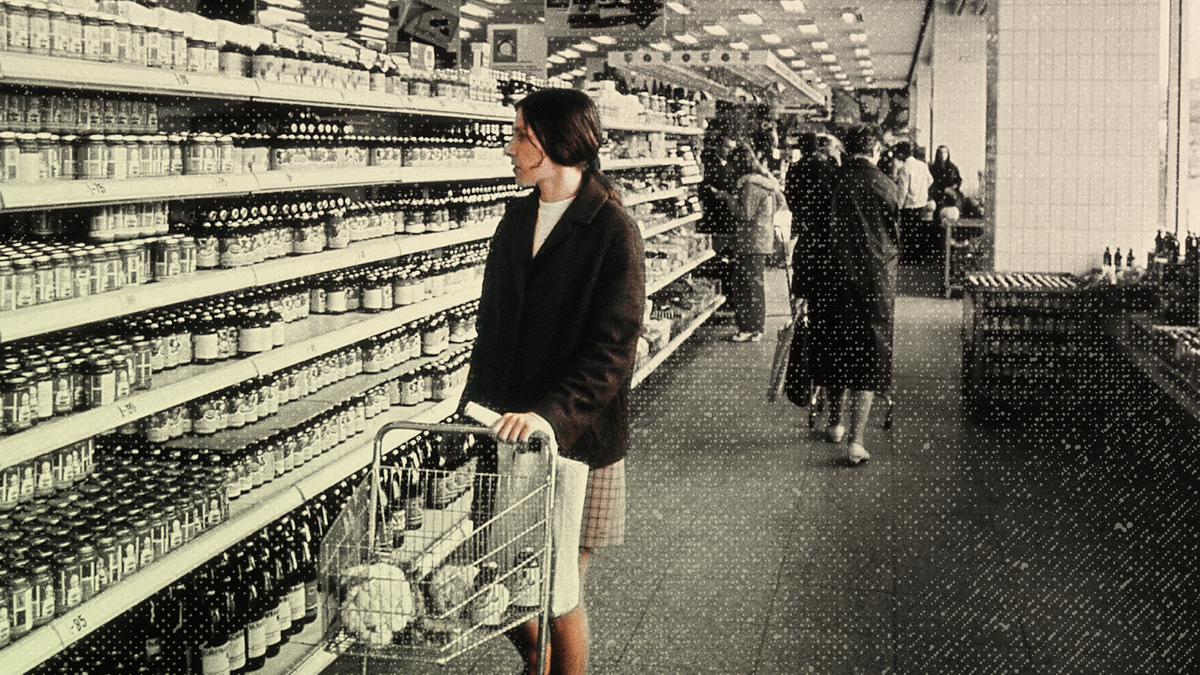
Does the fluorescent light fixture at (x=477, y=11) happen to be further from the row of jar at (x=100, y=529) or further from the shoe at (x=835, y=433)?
the row of jar at (x=100, y=529)

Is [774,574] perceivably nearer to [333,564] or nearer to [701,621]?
[701,621]

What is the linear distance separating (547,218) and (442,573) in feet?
3.00

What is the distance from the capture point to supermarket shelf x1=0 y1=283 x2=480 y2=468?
2.67 metres

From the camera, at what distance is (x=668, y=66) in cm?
1166

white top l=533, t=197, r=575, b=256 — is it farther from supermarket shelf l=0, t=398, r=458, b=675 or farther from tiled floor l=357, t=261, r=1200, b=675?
tiled floor l=357, t=261, r=1200, b=675

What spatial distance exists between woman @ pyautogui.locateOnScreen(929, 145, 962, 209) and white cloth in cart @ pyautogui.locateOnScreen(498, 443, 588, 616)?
1375cm

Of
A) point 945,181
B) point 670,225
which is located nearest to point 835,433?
point 670,225

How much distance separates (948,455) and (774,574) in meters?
2.36

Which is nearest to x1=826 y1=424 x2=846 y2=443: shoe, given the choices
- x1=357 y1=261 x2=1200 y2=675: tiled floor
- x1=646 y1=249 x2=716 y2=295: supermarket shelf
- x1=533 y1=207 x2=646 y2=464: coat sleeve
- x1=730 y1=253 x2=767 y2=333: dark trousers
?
x1=357 y1=261 x2=1200 y2=675: tiled floor

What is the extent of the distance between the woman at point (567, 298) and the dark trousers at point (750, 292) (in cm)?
793

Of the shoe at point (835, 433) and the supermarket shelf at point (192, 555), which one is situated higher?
the supermarket shelf at point (192, 555)

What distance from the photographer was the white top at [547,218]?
9.32 ft

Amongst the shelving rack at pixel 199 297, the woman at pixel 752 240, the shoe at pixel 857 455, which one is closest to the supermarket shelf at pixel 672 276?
the woman at pixel 752 240

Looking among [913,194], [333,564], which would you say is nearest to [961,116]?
[913,194]
